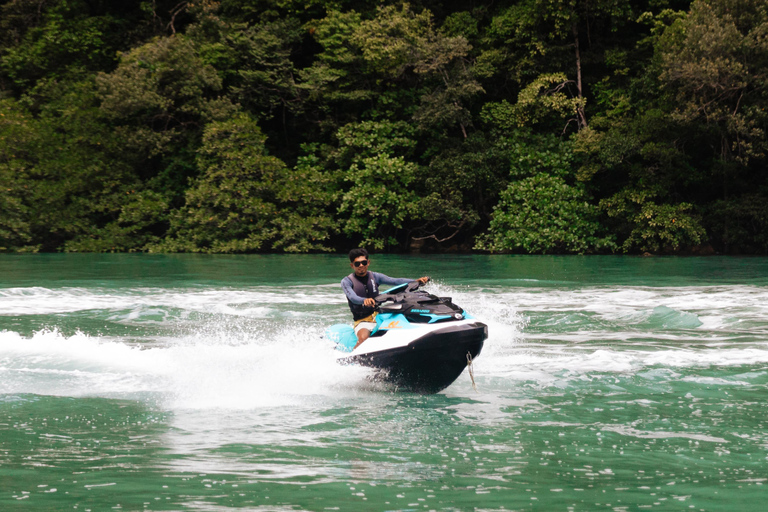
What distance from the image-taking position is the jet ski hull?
7.74 m

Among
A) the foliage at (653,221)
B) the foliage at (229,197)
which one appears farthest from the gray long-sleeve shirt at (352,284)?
the foliage at (229,197)

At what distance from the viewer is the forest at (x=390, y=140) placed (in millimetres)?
28750

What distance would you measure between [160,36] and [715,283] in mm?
24289

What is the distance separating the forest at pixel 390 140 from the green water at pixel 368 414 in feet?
45.7

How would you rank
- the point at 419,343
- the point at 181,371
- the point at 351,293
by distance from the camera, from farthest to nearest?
the point at 181,371, the point at 351,293, the point at 419,343

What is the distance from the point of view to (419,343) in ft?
25.5

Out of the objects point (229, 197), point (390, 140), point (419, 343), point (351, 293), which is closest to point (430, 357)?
point (419, 343)

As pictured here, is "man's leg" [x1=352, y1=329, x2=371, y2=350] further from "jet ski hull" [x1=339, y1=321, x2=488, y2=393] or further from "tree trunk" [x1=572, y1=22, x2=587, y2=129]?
"tree trunk" [x1=572, y1=22, x2=587, y2=129]

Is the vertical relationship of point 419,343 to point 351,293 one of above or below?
below

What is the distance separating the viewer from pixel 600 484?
5.32m

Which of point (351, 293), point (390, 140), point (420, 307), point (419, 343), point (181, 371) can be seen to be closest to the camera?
point (419, 343)

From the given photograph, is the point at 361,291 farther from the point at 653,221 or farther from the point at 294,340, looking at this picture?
the point at 653,221

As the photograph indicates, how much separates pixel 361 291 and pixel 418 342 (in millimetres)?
1333

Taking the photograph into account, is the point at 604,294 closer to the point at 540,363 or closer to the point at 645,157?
the point at 540,363
